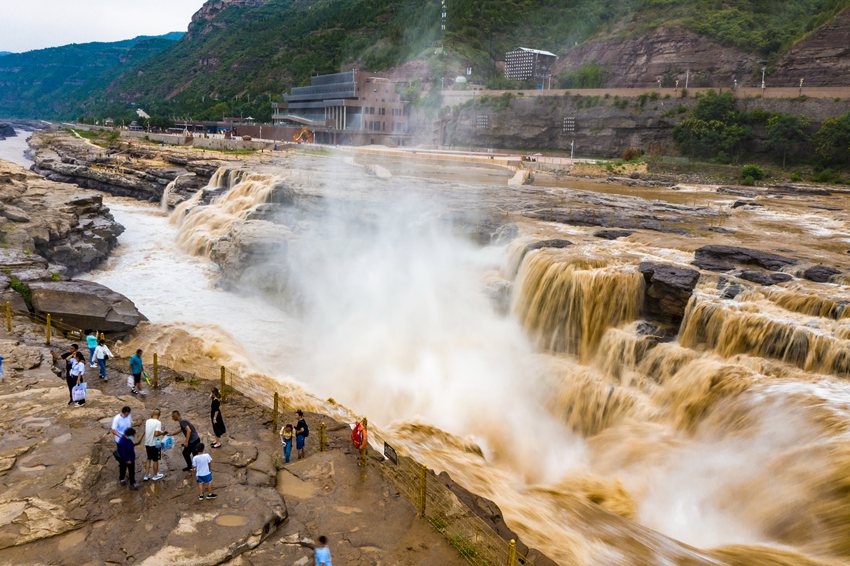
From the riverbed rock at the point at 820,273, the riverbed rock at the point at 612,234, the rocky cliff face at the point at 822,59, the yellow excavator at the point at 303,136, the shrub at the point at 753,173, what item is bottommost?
the riverbed rock at the point at 820,273

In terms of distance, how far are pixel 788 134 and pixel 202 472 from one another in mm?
58576

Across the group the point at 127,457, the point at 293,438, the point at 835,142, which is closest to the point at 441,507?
the point at 293,438

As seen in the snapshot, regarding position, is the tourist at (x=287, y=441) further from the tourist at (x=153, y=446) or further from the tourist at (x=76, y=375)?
the tourist at (x=76, y=375)

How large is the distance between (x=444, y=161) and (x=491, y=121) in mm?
28249

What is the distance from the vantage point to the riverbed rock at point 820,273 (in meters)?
16.1

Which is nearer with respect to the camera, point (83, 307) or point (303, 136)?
point (83, 307)

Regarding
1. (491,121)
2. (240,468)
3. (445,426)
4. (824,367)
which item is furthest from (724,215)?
(491,121)

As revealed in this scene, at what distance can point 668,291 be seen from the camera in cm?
1547

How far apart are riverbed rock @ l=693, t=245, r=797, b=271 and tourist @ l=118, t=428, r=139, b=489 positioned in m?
15.5

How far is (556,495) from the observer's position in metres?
11.3

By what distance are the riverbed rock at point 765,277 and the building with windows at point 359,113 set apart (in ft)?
244

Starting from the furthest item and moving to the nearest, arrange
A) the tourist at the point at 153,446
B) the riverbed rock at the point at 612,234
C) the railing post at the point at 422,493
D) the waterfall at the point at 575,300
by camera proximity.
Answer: the riverbed rock at the point at 612,234 → the waterfall at the point at 575,300 → the tourist at the point at 153,446 → the railing post at the point at 422,493

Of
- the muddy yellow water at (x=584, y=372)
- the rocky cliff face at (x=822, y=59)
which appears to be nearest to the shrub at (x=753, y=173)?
the muddy yellow water at (x=584, y=372)

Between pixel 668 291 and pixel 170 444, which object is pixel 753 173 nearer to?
pixel 668 291
